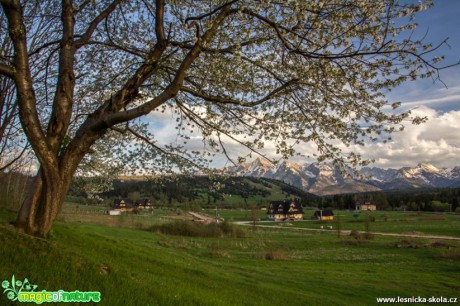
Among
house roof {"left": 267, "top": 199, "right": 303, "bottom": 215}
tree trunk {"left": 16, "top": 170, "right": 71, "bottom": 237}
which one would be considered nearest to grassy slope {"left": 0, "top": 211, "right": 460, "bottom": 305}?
tree trunk {"left": 16, "top": 170, "right": 71, "bottom": 237}

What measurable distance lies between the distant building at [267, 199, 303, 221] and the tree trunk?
574 ft

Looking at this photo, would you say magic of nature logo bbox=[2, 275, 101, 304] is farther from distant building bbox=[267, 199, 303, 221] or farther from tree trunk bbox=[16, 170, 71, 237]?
distant building bbox=[267, 199, 303, 221]

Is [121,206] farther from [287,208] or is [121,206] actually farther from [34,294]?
[34,294]

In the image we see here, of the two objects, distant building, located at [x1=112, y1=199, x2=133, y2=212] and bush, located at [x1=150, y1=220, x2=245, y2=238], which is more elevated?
distant building, located at [x1=112, y1=199, x2=133, y2=212]

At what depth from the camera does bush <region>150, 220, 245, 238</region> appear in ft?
238

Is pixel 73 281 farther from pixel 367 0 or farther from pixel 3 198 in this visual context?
pixel 3 198

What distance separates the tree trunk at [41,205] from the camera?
10.4 m

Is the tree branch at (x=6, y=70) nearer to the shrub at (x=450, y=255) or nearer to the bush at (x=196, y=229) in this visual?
the shrub at (x=450, y=255)

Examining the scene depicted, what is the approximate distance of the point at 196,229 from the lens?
73.8 metres

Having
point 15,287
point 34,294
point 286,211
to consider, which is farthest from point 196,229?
point 286,211

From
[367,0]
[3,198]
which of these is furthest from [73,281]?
[3,198]

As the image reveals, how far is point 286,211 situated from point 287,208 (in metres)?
1.57

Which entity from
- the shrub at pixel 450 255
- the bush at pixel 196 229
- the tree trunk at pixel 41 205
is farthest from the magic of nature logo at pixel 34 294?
the bush at pixel 196 229

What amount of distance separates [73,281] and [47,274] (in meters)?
0.53
